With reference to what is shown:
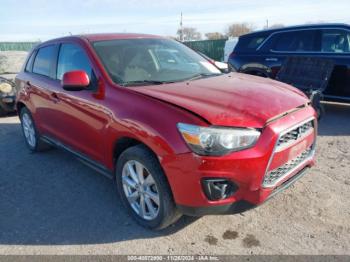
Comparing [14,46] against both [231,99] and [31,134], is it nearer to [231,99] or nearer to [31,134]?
[31,134]

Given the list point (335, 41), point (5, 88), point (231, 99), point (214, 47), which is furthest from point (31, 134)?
point (214, 47)

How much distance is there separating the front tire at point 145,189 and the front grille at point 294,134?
1.03 metres

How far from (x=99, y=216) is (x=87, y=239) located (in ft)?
1.32

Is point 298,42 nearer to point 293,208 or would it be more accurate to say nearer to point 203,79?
point 203,79

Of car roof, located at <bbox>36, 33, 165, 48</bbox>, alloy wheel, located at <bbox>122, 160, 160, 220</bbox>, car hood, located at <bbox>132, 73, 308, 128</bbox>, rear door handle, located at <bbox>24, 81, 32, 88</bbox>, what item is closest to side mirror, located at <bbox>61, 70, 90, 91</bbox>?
car hood, located at <bbox>132, 73, 308, 128</bbox>

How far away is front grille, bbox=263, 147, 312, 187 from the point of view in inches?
112

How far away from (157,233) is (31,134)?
3.37 metres

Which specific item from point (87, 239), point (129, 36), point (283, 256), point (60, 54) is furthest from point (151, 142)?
point (60, 54)

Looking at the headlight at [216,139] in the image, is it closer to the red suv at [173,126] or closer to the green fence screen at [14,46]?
the red suv at [173,126]

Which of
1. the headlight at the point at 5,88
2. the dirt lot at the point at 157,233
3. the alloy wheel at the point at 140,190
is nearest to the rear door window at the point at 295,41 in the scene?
the dirt lot at the point at 157,233

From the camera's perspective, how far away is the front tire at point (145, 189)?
116 inches

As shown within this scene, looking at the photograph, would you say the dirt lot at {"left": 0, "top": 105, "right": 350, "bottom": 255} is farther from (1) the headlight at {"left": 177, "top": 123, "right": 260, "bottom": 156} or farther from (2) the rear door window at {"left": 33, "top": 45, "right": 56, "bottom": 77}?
(2) the rear door window at {"left": 33, "top": 45, "right": 56, "bottom": 77}

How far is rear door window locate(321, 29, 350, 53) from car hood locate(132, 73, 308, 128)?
389 cm

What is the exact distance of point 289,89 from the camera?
12.2 feet
